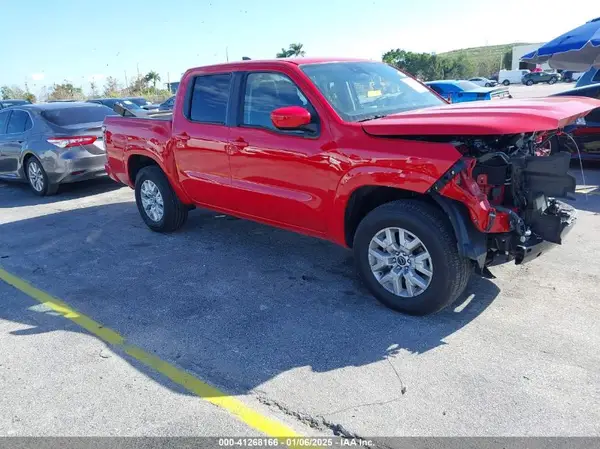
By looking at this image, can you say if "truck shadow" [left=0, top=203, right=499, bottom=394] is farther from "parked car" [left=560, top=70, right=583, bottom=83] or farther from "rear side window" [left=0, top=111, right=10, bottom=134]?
"parked car" [left=560, top=70, right=583, bottom=83]

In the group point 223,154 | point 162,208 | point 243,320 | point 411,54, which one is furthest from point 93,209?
point 411,54

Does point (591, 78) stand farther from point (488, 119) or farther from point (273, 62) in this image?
point (488, 119)

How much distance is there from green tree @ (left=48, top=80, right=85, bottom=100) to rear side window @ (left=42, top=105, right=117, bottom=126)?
4139cm

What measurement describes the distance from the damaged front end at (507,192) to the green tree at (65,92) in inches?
1940

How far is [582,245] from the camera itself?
521 centimetres

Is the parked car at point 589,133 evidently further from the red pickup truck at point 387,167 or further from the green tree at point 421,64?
the green tree at point 421,64

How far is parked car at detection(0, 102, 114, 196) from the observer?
8773 mm

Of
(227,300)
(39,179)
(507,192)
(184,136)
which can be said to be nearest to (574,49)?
(507,192)

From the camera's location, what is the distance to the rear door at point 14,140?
9367mm

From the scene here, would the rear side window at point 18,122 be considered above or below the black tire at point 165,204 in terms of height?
above

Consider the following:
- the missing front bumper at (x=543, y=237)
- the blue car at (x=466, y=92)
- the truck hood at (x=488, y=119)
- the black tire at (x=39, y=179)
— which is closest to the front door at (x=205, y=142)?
the truck hood at (x=488, y=119)

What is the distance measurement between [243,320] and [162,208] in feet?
8.86

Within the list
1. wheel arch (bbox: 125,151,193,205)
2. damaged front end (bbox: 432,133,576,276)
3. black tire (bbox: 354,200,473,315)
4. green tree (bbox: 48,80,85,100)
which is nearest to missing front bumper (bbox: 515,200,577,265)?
damaged front end (bbox: 432,133,576,276)

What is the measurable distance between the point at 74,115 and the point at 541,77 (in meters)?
48.7
